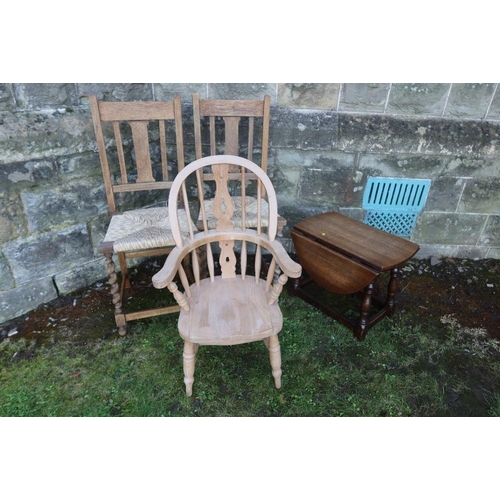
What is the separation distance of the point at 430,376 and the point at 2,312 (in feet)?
9.05

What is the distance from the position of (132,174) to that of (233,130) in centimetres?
84

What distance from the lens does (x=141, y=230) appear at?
Result: 2.26 meters

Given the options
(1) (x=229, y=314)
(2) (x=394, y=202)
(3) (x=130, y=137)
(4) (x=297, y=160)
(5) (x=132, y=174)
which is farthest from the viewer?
(2) (x=394, y=202)

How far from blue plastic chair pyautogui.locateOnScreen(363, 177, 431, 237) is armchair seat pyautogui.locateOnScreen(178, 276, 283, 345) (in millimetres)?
1395

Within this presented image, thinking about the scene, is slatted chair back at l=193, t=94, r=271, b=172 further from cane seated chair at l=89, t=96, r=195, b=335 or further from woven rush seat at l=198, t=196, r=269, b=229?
woven rush seat at l=198, t=196, r=269, b=229

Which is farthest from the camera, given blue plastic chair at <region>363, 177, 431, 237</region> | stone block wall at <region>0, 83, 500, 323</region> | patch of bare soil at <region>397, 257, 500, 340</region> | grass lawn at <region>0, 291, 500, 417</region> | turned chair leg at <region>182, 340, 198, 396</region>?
blue plastic chair at <region>363, 177, 431, 237</region>

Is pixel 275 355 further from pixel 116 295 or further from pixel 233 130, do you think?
pixel 233 130

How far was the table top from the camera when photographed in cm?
216

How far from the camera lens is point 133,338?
94.2 inches

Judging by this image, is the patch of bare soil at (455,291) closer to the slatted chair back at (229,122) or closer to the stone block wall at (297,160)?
the stone block wall at (297,160)

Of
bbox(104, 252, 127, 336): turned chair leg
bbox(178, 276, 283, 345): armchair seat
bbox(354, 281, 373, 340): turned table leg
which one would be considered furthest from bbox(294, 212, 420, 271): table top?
bbox(104, 252, 127, 336): turned chair leg

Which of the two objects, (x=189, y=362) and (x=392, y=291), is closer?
(x=189, y=362)

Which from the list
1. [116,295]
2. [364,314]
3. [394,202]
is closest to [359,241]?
[364,314]

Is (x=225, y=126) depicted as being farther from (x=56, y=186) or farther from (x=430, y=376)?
(x=430, y=376)
